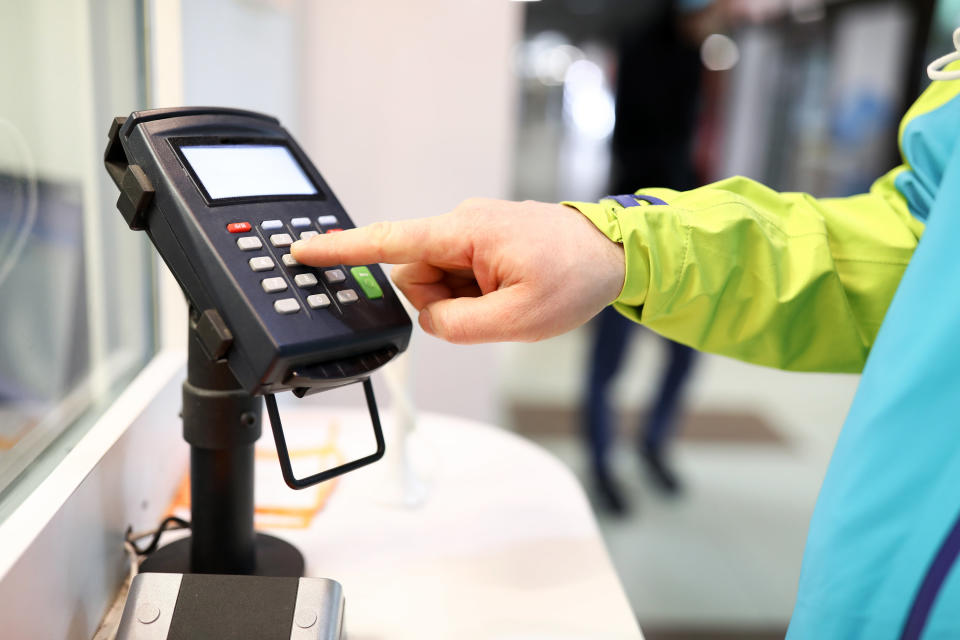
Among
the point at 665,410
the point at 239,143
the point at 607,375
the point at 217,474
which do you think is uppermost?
the point at 239,143

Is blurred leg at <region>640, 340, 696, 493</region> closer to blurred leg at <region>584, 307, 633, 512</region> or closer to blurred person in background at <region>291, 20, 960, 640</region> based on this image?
blurred leg at <region>584, 307, 633, 512</region>

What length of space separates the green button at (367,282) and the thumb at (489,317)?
49 mm

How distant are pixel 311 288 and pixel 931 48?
10.5 ft

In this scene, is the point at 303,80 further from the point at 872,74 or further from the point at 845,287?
the point at 872,74

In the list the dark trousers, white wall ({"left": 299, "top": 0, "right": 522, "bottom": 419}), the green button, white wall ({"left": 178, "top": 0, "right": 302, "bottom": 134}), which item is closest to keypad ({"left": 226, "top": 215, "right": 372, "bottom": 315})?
the green button

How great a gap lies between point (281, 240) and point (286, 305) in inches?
2.4

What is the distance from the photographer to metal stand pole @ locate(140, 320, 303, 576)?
1.75 feet

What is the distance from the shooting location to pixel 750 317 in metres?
0.62

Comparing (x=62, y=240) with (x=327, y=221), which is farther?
(x=62, y=240)

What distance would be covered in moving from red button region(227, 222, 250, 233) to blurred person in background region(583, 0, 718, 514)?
5.31 feet

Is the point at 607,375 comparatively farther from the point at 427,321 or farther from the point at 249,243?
the point at 249,243

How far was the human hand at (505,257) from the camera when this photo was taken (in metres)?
0.51

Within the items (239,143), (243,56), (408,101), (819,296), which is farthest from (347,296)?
(408,101)

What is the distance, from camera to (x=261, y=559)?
61 centimetres
